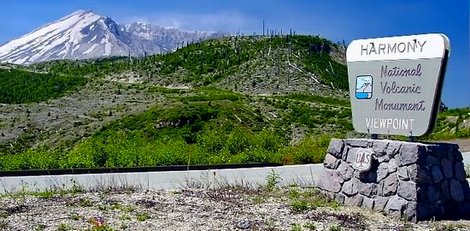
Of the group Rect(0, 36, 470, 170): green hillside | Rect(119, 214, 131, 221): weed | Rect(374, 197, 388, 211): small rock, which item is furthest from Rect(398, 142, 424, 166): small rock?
Rect(0, 36, 470, 170): green hillside

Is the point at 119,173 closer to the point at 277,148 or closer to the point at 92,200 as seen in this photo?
the point at 92,200

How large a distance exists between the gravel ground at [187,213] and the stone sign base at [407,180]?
0.79ft

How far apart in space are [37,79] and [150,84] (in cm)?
1715

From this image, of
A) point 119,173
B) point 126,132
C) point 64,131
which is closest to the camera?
point 119,173

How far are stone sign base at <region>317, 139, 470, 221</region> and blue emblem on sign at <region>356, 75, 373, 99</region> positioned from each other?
83cm

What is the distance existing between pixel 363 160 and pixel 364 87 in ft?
4.58

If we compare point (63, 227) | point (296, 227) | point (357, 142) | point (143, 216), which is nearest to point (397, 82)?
point (357, 142)

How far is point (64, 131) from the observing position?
47.8 metres

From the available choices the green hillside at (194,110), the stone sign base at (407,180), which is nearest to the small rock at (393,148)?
the stone sign base at (407,180)

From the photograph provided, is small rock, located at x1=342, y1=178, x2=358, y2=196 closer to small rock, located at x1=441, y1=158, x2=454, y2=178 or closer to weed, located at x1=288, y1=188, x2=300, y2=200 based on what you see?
weed, located at x1=288, y1=188, x2=300, y2=200

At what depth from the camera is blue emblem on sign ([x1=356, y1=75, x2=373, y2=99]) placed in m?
11.4

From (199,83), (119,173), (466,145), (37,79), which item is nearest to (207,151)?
(119,173)

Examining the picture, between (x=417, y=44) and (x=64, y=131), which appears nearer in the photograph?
(x=417, y=44)

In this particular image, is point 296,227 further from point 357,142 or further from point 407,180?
point 357,142
